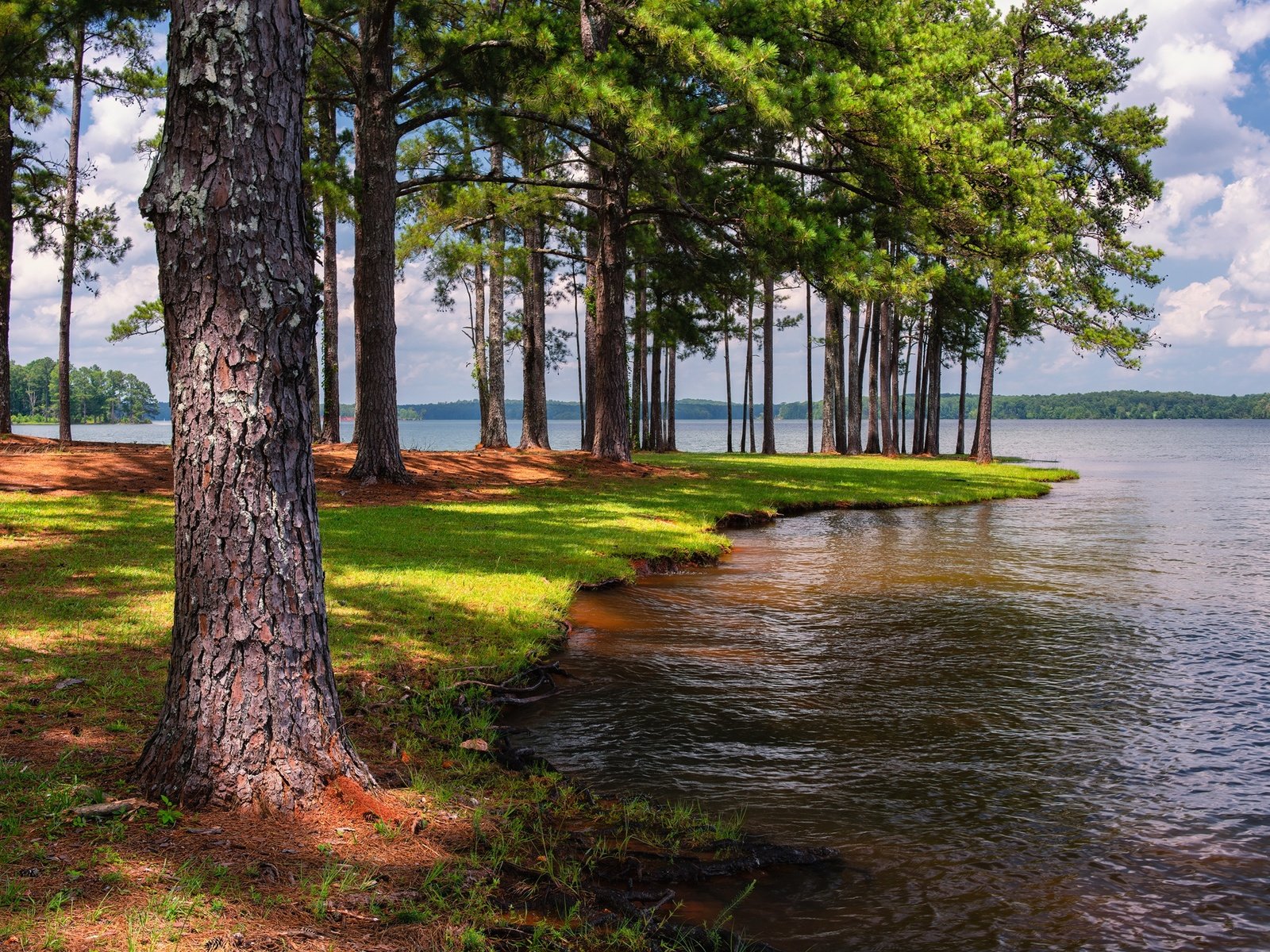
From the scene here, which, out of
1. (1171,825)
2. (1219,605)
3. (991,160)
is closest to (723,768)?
(1171,825)

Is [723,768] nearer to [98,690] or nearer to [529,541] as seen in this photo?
[98,690]

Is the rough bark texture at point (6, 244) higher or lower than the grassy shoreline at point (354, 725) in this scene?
higher

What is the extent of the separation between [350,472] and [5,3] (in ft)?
32.6

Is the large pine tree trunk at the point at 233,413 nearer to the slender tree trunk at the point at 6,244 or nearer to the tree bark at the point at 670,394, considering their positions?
the slender tree trunk at the point at 6,244

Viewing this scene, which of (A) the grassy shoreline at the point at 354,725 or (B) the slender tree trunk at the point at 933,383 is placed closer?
(A) the grassy shoreline at the point at 354,725

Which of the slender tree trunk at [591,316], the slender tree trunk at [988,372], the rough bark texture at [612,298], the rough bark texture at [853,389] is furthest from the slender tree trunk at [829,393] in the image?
the rough bark texture at [612,298]

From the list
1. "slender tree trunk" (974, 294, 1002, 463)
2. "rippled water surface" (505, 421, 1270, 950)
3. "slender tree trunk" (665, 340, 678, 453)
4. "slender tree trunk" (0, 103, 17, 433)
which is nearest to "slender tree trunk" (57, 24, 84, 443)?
"slender tree trunk" (0, 103, 17, 433)

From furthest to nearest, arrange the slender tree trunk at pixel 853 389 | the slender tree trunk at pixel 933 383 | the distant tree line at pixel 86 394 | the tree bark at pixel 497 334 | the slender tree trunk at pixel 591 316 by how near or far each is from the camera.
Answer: the distant tree line at pixel 86 394, the slender tree trunk at pixel 933 383, the slender tree trunk at pixel 853 389, the slender tree trunk at pixel 591 316, the tree bark at pixel 497 334

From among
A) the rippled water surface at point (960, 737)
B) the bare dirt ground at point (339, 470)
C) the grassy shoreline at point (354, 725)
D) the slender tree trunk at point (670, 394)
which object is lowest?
the rippled water surface at point (960, 737)

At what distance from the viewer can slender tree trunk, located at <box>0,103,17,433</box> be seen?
728 inches

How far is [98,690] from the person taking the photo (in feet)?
16.9

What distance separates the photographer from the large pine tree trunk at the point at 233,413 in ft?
11.8

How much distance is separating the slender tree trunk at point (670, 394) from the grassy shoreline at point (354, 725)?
2648cm

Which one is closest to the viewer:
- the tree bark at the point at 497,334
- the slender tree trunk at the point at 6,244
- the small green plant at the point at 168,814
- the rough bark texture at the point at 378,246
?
the small green plant at the point at 168,814
